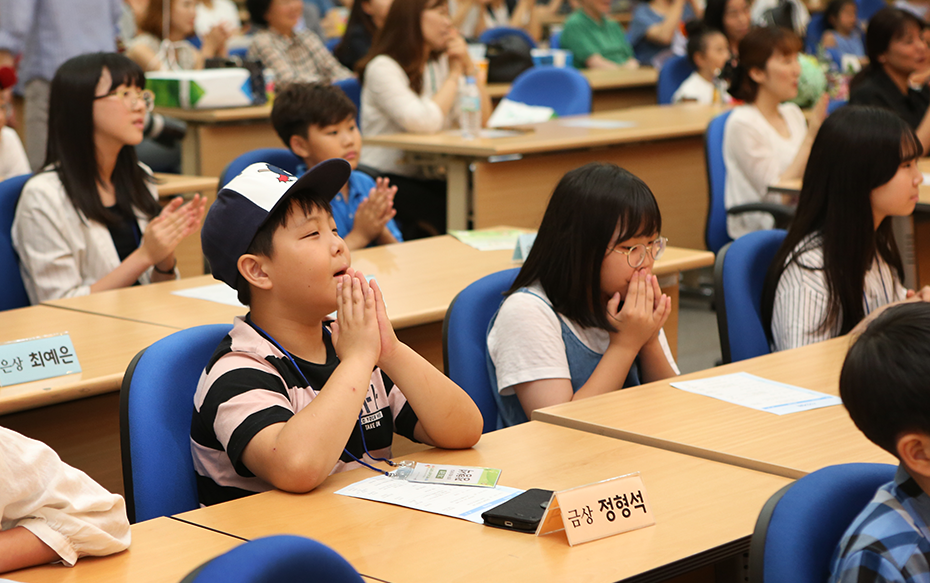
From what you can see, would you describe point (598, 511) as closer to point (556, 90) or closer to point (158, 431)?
point (158, 431)

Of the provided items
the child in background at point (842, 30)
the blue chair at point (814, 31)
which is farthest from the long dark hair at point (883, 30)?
the blue chair at point (814, 31)

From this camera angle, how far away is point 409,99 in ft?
14.7

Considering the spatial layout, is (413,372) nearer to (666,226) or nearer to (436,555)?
(436,555)

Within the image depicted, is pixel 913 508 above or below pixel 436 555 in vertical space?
above

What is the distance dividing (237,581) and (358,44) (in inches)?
226

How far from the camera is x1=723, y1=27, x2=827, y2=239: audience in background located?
3.95m

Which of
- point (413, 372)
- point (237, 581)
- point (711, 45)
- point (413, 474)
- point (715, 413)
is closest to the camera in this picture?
point (237, 581)

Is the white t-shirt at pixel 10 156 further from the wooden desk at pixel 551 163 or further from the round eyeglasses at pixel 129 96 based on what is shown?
the wooden desk at pixel 551 163

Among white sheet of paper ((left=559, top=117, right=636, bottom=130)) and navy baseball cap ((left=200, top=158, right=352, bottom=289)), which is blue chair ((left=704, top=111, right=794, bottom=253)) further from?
navy baseball cap ((left=200, top=158, right=352, bottom=289))

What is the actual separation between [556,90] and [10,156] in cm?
260

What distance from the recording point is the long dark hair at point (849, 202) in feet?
7.90

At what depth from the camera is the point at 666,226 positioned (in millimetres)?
4922

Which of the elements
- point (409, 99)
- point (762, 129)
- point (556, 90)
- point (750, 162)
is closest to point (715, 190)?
point (750, 162)

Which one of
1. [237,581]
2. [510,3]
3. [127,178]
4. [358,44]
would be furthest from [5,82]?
[510,3]
